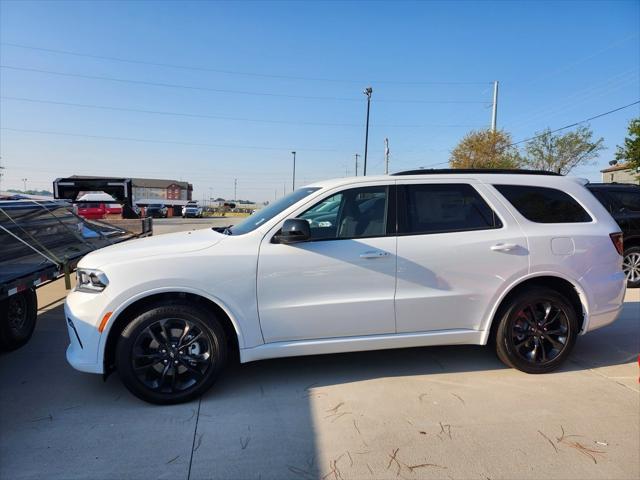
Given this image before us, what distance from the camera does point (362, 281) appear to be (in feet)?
11.5

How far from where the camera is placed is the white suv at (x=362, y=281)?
3.29 m

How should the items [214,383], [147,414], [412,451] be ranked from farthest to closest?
[214,383] → [147,414] → [412,451]

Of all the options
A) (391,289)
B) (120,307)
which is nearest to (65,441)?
(120,307)

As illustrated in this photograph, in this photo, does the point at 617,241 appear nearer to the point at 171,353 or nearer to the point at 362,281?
the point at 362,281

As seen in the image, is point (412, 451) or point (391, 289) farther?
point (391, 289)

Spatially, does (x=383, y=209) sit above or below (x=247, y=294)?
above

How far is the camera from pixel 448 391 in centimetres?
359

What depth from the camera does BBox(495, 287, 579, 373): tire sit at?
3.81m

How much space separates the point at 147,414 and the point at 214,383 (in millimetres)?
547

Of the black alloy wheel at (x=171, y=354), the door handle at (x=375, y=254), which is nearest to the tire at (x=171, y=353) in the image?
the black alloy wheel at (x=171, y=354)

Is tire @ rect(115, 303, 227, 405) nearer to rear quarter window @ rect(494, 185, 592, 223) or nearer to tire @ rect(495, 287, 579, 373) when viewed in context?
tire @ rect(495, 287, 579, 373)

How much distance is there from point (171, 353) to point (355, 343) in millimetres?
1482

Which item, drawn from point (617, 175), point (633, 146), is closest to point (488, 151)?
point (633, 146)

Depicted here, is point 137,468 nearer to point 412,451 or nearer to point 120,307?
point 120,307
